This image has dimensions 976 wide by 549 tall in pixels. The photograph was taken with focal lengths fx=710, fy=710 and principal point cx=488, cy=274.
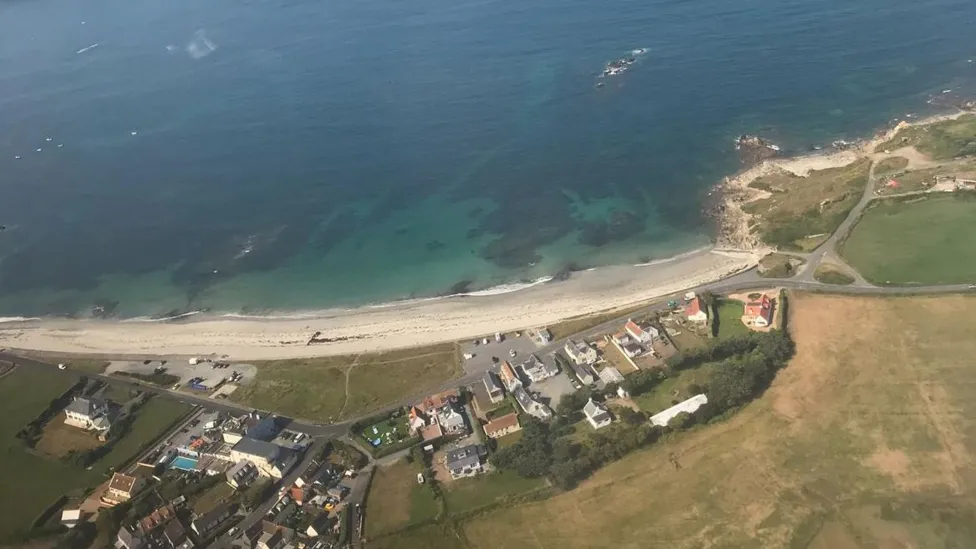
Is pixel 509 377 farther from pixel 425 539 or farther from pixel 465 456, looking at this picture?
pixel 425 539

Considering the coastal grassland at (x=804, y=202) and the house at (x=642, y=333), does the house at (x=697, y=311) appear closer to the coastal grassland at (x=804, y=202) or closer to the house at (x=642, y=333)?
the house at (x=642, y=333)

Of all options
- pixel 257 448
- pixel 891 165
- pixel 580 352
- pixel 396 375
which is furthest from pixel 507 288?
pixel 891 165

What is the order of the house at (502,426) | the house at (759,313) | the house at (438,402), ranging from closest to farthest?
the house at (502,426), the house at (438,402), the house at (759,313)

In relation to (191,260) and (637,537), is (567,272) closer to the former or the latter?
(637,537)

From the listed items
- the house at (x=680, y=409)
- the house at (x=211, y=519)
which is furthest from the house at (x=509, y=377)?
the house at (x=211, y=519)

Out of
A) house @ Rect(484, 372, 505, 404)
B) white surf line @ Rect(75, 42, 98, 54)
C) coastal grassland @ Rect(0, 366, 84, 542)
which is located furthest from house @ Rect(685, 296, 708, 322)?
white surf line @ Rect(75, 42, 98, 54)

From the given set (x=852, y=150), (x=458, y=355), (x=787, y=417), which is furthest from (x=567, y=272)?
(x=852, y=150)

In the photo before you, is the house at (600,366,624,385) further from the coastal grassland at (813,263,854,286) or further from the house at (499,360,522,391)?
the coastal grassland at (813,263,854,286)

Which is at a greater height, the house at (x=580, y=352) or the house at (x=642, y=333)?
the house at (x=642, y=333)
